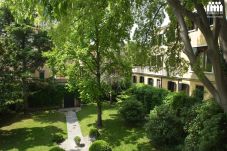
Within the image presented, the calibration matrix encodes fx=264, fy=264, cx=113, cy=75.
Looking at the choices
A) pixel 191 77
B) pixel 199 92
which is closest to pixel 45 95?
pixel 191 77

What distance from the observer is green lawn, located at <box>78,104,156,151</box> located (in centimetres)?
1951

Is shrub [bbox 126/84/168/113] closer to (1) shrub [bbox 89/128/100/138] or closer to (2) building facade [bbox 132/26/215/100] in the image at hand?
(2) building facade [bbox 132/26/215/100]

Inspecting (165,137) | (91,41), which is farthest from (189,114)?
(91,41)

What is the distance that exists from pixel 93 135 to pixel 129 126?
153 inches

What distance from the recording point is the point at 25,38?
1379 inches

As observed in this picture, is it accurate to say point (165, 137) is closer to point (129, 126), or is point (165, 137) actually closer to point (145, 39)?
point (145, 39)

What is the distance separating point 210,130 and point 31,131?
61.4 feet

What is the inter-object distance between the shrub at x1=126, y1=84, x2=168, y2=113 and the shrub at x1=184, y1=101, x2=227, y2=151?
10024mm

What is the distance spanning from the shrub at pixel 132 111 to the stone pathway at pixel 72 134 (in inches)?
164

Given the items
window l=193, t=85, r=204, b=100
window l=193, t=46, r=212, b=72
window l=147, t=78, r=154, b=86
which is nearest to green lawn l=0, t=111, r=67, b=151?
window l=193, t=85, r=204, b=100

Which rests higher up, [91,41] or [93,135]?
[91,41]

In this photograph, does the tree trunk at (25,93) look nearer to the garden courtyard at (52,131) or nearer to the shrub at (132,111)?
the garden courtyard at (52,131)

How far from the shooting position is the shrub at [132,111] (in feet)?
80.0

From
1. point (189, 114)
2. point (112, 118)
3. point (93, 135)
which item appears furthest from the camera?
point (112, 118)
